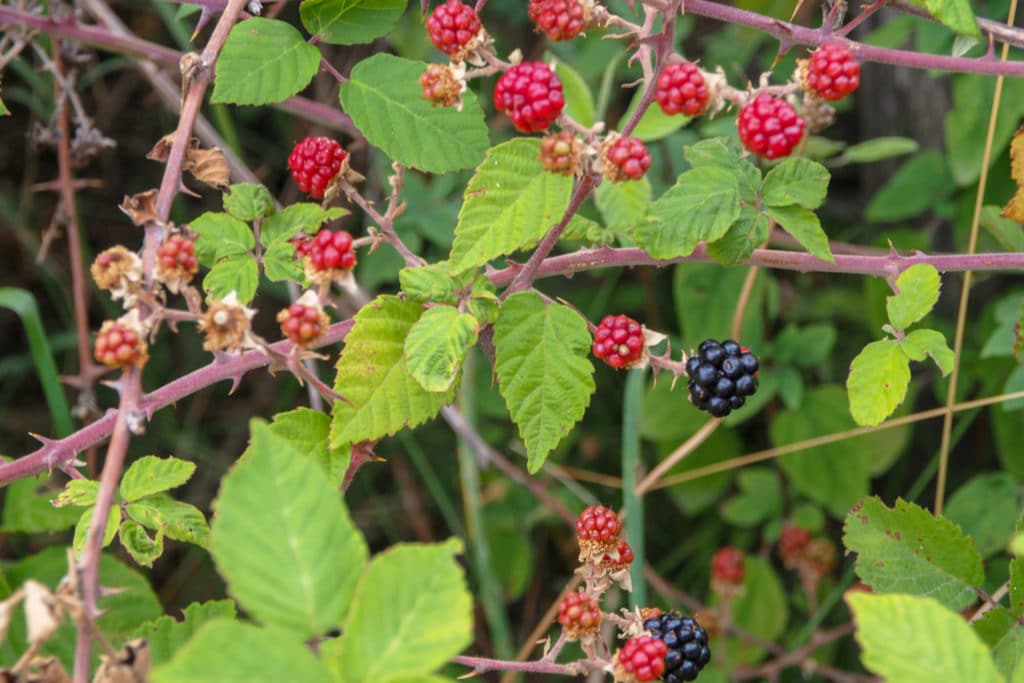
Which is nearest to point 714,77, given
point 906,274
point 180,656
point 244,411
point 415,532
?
point 906,274

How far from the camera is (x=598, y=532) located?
1.34 metres

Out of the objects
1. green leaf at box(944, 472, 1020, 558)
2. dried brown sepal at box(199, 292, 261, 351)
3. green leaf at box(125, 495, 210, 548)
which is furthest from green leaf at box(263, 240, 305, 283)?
green leaf at box(944, 472, 1020, 558)

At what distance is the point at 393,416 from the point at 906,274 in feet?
2.57

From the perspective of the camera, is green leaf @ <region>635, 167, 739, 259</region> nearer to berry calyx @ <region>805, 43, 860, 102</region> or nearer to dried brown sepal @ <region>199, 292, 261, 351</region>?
berry calyx @ <region>805, 43, 860, 102</region>

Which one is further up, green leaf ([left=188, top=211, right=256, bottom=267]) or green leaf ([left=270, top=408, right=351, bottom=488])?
green leaf ([left=188, top=211, right=256, bottom=267])

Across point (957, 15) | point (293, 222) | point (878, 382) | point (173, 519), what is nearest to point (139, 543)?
point (173, 519)

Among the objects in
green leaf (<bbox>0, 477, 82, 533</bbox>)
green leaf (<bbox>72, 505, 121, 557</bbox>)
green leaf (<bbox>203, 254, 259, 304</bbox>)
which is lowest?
green leaf (<bbox>0, 477, 82, 533</bbox>)

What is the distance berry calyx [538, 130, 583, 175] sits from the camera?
3.90 ft

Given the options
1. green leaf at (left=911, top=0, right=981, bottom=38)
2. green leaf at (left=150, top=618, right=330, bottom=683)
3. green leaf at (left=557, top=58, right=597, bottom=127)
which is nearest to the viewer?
green leaf at (left=150, top=618, right=330, bottom=683)

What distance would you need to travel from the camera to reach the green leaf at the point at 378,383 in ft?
4.29

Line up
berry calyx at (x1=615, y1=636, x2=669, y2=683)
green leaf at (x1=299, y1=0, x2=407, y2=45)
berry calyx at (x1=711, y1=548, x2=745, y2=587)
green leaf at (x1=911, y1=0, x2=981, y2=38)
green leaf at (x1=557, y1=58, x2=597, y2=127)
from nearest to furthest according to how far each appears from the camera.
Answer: berry calyx at (x1=615, y1=636, x2=669, y2=683)
green leaf at (x1=911, y1=0, x2=981, y2=38)
green leaf at (x1=299, y1=0, x2=407, y2=45)
green leaf at (x1=557, y1=58, x2=597, y2=127)
berry calyx at (x1=711, y1=548, x2=745, y2=587)

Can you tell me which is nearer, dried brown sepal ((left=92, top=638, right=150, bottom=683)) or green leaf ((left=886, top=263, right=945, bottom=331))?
dried brown sepal ((left=92, top=638, right=150, bottom=683))

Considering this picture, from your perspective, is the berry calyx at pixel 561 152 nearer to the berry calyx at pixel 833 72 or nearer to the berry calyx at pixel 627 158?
the berry calyx at pixel 627 158

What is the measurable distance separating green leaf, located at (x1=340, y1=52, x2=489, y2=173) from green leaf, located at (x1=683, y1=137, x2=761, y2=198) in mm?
343
